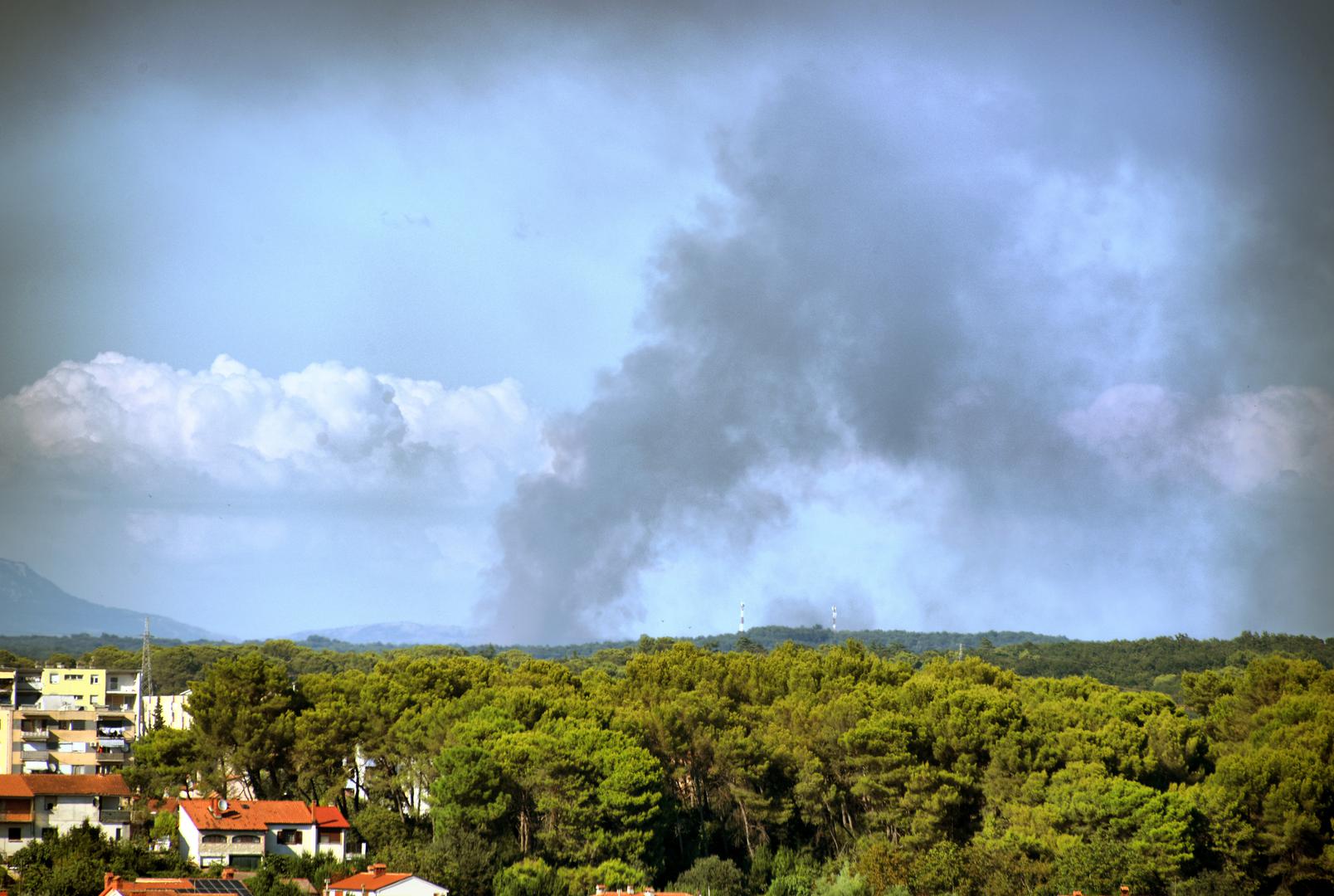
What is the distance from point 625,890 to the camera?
49094mm

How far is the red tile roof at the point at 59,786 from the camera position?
54000 millimetres

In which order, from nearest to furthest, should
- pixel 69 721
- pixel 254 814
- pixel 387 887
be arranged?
pixel 387 887
pixel 254 814
pixel 69 721

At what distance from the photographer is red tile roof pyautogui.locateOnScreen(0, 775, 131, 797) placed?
54.0 metres

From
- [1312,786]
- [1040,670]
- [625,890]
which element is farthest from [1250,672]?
[1040,670]

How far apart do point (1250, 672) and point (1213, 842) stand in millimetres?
17457

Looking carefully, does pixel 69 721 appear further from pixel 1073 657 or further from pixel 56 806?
pixel 1073 657

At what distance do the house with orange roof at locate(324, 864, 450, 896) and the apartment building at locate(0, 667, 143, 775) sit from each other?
20.1 metres

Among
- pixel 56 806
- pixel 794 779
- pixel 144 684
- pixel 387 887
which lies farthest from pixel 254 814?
pixel 144 684

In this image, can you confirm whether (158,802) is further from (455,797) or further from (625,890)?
(625,890)

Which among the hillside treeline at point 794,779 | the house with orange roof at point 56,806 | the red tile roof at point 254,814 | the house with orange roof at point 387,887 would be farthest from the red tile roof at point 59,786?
the house with orange roof at point 387,887

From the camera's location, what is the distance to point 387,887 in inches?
1848

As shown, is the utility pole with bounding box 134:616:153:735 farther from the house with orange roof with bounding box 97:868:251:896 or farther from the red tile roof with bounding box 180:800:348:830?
the house with orange roof with bounding box 97:868:251:896

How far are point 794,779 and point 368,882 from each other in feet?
60.1

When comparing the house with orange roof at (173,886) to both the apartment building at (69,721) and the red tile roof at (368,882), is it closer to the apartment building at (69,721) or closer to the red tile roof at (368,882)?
the red tile roof at (368,882)
